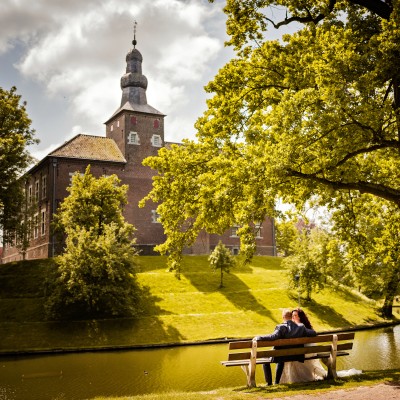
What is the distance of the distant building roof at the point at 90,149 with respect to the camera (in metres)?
52.8

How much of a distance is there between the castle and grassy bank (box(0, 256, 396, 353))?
8.86m

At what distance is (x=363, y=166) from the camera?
638 inches

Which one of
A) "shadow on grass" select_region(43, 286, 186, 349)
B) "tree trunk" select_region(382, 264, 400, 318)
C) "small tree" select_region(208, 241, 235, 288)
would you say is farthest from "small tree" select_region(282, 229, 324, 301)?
"shadow on grass" select_region(43, 286, 186, 349)

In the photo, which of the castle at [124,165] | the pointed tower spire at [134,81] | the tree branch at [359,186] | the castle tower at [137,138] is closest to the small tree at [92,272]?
the castle at [124,165]

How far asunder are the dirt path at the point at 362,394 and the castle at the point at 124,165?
42426 millimetres

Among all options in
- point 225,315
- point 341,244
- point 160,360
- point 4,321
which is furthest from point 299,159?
point 4,321

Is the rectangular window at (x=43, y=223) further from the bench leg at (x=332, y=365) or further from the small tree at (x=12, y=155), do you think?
the bench leg at (x=332, y=365)

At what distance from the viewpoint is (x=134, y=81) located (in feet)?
196

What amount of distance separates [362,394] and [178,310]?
88.2 feet

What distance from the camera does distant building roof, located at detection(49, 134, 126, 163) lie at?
5278 cm

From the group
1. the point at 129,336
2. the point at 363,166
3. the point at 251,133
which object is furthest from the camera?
the point at 129,336

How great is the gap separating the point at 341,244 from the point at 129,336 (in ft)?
54.0

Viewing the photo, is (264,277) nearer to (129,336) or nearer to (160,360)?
(129,336)

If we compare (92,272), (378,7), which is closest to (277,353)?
(378,7)
